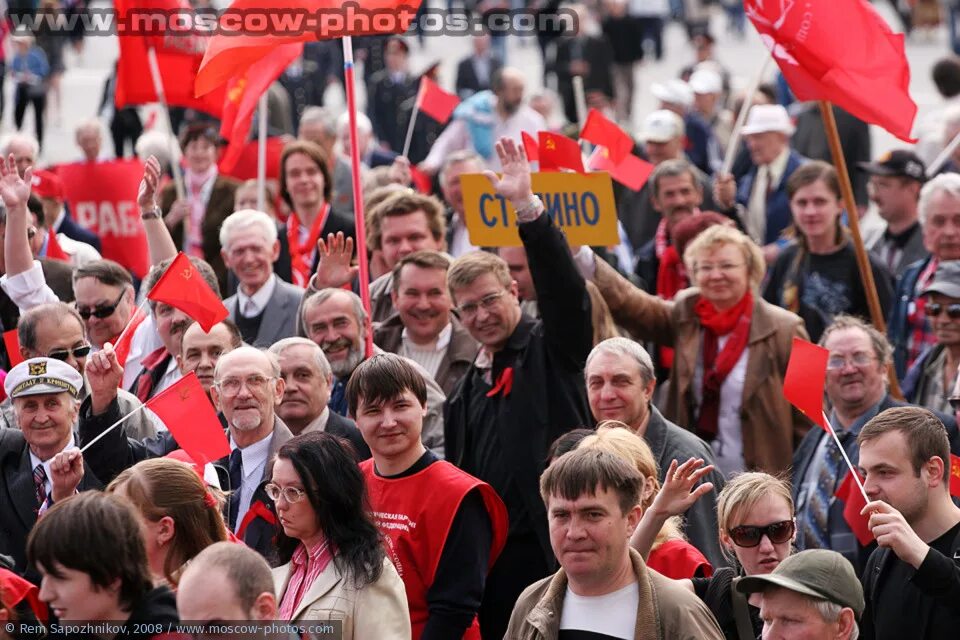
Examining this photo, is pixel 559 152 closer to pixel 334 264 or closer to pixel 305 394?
pixel 334 264

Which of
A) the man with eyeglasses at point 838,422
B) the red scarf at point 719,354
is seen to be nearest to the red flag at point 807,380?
the man with eyeglasses at point 838,422

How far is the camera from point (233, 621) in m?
4.34

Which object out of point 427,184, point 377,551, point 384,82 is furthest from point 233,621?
point 384,82

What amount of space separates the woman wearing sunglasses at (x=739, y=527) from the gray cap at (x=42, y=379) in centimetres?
227

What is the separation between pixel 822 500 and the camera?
7109 mm

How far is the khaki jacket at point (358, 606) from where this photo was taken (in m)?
5.08

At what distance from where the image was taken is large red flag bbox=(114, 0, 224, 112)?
11.6 meters

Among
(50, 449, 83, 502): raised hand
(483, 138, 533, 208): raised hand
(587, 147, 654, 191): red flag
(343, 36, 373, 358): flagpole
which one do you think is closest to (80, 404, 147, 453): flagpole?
(50, 449, 83, 502): raised hand

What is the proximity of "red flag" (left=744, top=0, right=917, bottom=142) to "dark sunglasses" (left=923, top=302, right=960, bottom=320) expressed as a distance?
3.96 feet

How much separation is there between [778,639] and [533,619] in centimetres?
79

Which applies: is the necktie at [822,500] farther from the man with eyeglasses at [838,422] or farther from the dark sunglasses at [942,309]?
the dark sunglasses at [942,309]

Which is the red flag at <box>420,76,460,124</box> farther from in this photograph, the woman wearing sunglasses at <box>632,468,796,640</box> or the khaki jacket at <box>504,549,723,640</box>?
the khaki jacket at <box>504,549,723,640</box>

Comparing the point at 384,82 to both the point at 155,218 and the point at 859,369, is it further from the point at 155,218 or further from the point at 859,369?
the point at 859,369

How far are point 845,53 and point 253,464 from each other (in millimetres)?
3890
